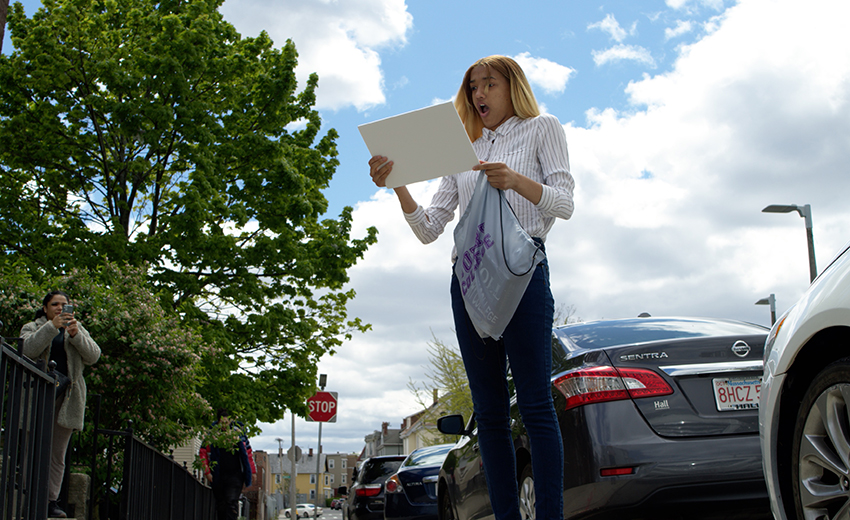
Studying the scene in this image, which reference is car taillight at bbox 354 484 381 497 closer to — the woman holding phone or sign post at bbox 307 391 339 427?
sign post at bbox 307 391 339 427

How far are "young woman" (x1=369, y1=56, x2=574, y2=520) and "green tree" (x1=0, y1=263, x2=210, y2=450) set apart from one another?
5.71 meters

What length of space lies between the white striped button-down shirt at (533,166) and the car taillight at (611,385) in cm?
99

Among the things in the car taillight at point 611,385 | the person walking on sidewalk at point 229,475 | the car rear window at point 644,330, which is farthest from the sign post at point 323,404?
the car taillight at point 611,385

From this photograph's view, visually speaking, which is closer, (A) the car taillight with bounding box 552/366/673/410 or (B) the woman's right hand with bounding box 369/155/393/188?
(B) the woman's right hand with bounding box 369/155/393/188

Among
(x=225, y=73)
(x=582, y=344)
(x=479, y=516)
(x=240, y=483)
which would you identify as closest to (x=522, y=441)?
(x=582, y=344)

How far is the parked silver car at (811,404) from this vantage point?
7.97 ft

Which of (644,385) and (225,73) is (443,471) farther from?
(225,73)

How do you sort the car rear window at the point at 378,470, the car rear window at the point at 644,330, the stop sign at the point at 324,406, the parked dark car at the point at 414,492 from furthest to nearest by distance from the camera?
the stop sign at the point at 324,406
the car rear window at the point at 378,470
the parked dark car at the point at 414,492
the car rear window at the point at 644,330

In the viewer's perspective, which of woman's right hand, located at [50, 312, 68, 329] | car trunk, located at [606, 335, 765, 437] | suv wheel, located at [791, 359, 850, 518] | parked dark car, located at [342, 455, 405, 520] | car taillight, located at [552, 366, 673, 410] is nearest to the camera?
suv wheel, located at [791, 359, 850, 518]

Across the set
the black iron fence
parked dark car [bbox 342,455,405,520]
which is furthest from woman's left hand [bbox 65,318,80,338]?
parked dark car [bbox 342,455,405,520]

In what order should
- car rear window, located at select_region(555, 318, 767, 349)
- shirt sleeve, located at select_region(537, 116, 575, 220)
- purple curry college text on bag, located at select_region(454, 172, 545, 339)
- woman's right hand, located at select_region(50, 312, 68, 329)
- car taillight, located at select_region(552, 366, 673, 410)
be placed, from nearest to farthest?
1. purple curry college text on bag, located at select_region(454, 172, 545, 339)
2. shirt sleeve, located at select_region(537, 116, 575, 220)
3. car taillight, located at select_region(552, 366, 673, 410)
4. car rear window, located at select_region(555, 318, 767, 349)
5. woman's right hand, located at select_region(50, 312, 68, 329)

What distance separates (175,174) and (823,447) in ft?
55.9

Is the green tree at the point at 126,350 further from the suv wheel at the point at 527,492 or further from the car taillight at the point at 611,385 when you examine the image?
the car taillight at the point at 611,385

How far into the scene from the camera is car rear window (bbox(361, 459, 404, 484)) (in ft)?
46.8
